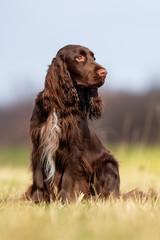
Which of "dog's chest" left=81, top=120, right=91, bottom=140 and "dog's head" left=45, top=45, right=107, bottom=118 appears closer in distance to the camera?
"dog's head" left=45, top=45, right=107, bottom=118

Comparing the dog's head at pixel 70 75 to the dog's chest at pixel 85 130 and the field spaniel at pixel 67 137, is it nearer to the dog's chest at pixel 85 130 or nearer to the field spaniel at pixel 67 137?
the field spaniel at pixel 67 137

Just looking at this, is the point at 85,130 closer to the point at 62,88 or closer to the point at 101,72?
the point at 62,88

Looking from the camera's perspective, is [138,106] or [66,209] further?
[138,106]

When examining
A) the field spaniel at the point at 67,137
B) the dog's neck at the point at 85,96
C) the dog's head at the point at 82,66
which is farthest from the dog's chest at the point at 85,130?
the dog's head at the point at 82,66

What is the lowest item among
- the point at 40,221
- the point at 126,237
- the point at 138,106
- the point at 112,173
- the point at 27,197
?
the point at 138,106

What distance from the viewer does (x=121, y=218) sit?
8.71 ft

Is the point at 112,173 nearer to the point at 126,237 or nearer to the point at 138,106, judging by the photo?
the point at 126,237

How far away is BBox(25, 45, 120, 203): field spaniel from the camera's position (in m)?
3.99

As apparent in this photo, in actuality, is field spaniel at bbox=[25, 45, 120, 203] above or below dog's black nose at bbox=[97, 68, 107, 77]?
below

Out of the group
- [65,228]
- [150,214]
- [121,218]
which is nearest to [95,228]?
[65,228]

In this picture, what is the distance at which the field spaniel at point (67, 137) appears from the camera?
13.1 ft

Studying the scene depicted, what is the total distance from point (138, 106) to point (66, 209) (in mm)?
11652

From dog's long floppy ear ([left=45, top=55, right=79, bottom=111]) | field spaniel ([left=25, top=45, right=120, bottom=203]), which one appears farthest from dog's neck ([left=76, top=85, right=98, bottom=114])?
dog's long floppy ear ([left=45, top=55, right=79, bottom=111])

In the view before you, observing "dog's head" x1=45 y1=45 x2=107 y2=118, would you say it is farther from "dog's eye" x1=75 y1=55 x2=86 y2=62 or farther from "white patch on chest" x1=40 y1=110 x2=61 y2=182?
"white patch on chest" x1=40 y1=110 x2=61 y2=182
